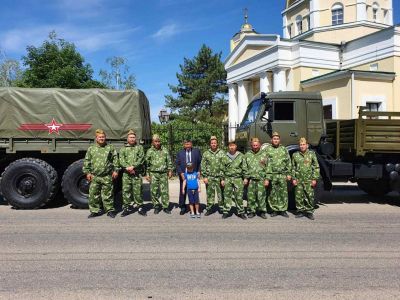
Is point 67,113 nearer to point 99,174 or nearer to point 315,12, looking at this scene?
point 99,174

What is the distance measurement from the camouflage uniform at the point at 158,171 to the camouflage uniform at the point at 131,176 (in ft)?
0.70

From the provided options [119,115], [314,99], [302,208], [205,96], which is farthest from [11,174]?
[205,96]

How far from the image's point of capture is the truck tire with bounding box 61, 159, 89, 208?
8.58 metres

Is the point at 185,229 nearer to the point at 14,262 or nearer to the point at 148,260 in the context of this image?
the point at 148,260

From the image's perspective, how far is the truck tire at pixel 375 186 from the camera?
10.2 m

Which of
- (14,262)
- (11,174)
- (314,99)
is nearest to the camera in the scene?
(14,262)

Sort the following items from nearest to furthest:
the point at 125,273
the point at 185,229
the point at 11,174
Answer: the point at 125,273 < the point at 185,229 < the point at 11,174

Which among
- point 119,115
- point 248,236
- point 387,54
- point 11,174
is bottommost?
point 248,236

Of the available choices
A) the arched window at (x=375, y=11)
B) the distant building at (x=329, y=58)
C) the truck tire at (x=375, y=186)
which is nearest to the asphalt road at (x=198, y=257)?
the truck tire at (x=375, y=186)

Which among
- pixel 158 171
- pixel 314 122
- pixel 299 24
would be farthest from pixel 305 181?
pixel 299 24

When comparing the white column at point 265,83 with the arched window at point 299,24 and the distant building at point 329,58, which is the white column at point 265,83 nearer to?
the distant building at point 329,58

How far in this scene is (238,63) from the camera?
3272cm

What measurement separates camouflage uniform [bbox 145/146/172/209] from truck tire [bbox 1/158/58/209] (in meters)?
2.31

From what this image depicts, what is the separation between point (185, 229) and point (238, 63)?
27571mm
